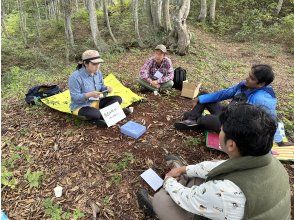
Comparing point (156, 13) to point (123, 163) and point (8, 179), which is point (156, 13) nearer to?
point (123, 163)

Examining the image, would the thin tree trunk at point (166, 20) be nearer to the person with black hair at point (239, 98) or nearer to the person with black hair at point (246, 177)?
the person with black hair at point (239, 98)

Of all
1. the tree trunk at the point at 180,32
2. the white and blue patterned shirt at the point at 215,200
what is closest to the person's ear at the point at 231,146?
the white and blue patterned shirt at the point at 215,200

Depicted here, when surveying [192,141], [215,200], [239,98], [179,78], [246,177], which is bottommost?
[192,141]

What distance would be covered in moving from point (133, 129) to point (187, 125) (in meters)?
0.94

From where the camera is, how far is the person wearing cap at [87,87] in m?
4.64

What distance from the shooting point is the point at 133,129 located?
464 centimetres

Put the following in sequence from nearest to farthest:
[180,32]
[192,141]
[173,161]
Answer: [173,161] → [192,141] → [180,32]

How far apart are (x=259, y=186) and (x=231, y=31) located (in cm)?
1390

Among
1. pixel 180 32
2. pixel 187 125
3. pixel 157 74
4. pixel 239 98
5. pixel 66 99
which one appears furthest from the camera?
pixel 180 32

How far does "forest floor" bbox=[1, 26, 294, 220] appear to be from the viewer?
137 inches

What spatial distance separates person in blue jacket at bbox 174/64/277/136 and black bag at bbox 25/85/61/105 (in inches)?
113

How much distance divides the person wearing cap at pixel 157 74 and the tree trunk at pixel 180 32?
3881 mm

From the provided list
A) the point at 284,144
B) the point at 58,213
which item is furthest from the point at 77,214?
the point at 284,144

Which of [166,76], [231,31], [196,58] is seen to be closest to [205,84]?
[166,76]
